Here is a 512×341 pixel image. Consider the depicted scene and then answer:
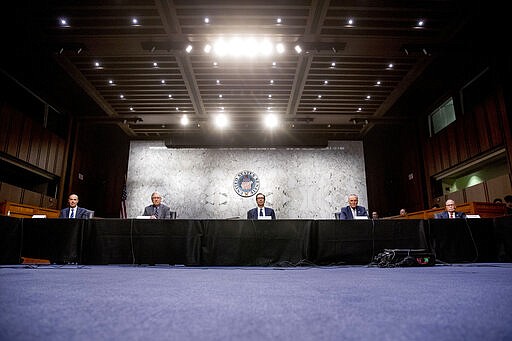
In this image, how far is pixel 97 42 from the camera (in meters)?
5.76

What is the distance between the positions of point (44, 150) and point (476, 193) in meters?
10.3

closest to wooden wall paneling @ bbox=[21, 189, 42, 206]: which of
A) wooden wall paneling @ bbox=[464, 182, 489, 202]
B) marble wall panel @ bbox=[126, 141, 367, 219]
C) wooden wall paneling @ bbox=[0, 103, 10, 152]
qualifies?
wooden wall paneling @ bbox=[0, 103, 10, 152]

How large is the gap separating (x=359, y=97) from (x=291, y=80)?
1977 mm

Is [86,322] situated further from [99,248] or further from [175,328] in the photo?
[99,248]

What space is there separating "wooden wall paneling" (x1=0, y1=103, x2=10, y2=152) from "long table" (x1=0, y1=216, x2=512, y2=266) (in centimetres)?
347

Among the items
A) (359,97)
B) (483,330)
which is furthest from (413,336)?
(359,97)

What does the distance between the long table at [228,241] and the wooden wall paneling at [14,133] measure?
365 centimetres

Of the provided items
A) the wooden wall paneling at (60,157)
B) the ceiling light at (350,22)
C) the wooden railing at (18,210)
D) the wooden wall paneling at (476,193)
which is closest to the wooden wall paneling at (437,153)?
the wooden wall paneling at (476,193)

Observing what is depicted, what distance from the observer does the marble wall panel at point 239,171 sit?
9898 millimetres

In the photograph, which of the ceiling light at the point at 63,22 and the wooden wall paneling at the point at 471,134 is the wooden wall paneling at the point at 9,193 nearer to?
the ceiling light at the point at 63,22

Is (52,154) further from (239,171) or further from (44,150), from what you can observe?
(239,171)

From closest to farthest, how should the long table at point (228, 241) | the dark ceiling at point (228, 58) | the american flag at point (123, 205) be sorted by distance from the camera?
the long table at point (228, 241) → the dark ceiling at point (228, 58) → the american flag at point (123, 205)

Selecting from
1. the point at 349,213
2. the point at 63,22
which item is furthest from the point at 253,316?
the point at 63,22

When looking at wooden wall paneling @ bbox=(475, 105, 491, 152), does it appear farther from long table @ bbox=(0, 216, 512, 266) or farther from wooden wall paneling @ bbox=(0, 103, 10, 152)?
wooden wall paneling @ bbox=(0, 103, 10, 152)
